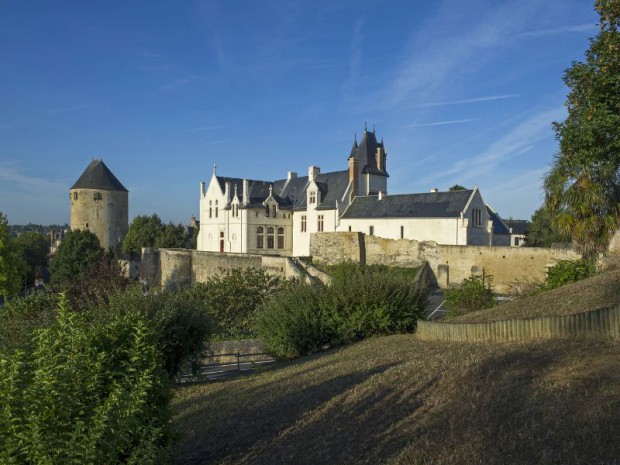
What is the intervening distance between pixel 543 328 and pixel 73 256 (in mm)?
48098

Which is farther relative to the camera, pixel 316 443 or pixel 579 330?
pixel 579 330

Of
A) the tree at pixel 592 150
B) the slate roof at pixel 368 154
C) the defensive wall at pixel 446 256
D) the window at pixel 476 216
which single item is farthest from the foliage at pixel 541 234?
the tree at pixel 592 150

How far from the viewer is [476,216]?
37.6 meters

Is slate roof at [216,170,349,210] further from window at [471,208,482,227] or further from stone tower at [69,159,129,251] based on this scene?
stone tower at [69,159,129,251]

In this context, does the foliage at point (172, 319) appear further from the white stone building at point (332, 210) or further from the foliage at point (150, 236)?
the foliage at point (150, 236)

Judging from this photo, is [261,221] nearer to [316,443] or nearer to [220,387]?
[220,387]

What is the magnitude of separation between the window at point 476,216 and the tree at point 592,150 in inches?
658

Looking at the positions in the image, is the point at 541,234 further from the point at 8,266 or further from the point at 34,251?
the point at 34,251

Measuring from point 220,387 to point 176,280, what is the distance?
36951 millimetres

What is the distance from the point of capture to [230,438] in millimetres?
7863

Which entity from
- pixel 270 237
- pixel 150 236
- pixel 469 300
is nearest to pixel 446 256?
pixel 469 300

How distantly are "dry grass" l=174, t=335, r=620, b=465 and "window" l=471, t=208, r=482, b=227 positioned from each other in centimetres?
2810

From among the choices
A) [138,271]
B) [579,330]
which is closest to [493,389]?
[579,330]

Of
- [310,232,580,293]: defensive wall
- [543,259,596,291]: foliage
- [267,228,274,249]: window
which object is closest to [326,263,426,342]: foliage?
[543,259,596,291]: foliage
